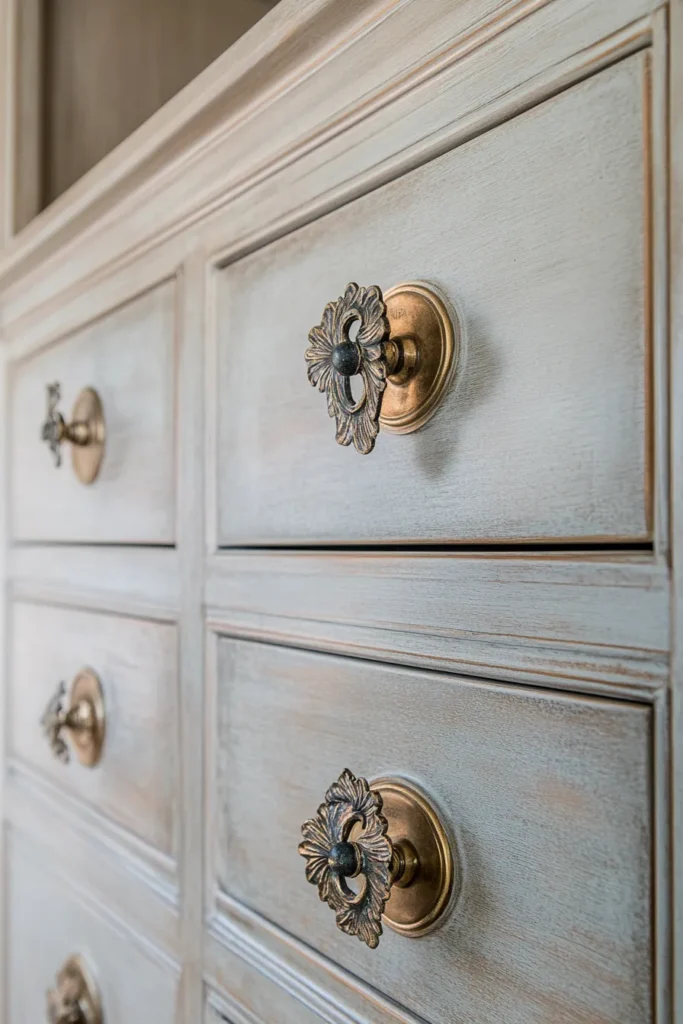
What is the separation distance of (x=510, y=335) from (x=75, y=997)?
645 millimetres

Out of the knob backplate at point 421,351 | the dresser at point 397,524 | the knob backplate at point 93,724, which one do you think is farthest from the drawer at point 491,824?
the knob backplate at point 93,724

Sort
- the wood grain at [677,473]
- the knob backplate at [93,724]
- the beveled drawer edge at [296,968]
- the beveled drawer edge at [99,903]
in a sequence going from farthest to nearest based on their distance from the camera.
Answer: the knob backplate at [93,724] < the beveled drawer edge at [99,903] < the beveled drawer edge at [296,968] < the wood grain at [677,473]

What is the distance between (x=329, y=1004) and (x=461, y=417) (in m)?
0.30

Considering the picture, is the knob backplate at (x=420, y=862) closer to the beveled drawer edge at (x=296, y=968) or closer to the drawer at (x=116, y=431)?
the beveled drawer edge at (x=296, y=968)

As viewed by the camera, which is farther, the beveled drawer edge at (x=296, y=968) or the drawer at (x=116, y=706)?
the drawer at (x=116, y=706)

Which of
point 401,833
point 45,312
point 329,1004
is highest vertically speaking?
point 45,312

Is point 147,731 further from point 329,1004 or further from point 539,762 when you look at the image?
point 539,762

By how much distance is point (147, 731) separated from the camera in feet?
2.13

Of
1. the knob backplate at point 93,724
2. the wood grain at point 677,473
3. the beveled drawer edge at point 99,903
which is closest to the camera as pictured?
the wood grain at point 677,473

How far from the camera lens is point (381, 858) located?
15.3 inches

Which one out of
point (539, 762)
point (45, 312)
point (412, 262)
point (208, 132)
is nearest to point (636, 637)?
point (539, 762)

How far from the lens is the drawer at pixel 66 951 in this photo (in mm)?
639

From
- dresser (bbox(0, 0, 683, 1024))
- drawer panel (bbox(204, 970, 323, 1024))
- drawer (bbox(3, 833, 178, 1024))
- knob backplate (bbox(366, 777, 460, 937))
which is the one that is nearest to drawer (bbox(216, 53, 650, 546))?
dresser (bbox(0, 0, 683, 1024))

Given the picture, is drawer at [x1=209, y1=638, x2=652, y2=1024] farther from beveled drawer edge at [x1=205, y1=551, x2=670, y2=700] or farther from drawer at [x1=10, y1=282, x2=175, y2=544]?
A: drawer at [x1=10, y1=282, x2=175, y2=544]
